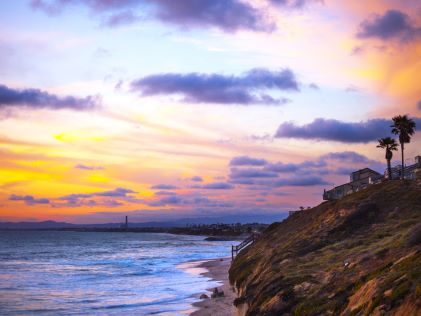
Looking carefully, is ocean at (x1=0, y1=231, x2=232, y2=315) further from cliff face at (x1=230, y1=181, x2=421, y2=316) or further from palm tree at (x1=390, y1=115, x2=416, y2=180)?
palm tree at (x1=390, y1=115, x2=416, y2=180)

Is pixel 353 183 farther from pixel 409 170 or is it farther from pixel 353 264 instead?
pixel 353 264

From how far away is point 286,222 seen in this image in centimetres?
5584

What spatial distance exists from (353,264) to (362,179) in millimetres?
50538

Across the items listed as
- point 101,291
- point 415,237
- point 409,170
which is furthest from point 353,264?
point 409,170

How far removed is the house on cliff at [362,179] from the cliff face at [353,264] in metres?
18.1

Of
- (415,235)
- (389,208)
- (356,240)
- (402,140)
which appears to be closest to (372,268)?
(415,235)

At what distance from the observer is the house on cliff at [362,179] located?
6072 centimetres

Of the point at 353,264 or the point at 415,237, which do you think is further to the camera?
the point at 353,264

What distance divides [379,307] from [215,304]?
80.9 feet

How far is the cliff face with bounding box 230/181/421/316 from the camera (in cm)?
1716

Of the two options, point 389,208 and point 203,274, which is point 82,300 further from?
point 389,208

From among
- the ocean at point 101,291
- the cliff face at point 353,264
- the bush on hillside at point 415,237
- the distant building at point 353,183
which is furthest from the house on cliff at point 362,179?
the bush on hillside at point 415,237

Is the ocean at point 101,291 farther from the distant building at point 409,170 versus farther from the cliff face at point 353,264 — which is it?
the distant building at point 409,170

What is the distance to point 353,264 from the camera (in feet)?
78.9
